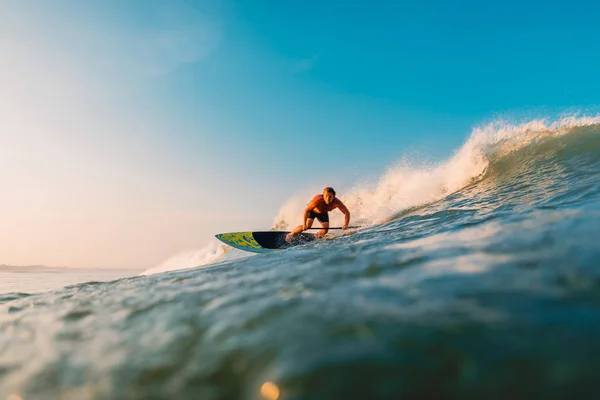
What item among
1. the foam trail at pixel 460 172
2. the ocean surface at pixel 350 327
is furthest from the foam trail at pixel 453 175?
the ocean surface at pixel 350 327

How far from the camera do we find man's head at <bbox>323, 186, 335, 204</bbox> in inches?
424

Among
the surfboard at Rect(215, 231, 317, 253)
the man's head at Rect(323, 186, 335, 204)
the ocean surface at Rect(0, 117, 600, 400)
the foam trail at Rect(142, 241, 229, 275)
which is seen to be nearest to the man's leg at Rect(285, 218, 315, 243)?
the surfboard at Rect(215, 231, 317, 253)

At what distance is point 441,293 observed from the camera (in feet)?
7.07

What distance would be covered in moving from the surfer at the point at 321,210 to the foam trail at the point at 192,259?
5.00 meters

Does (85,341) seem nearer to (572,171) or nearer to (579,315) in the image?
(579,315)

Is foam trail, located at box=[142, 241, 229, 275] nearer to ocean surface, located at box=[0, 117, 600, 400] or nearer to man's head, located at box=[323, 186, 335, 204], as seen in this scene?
man's head, located at box=[323, 186, 335, 204]

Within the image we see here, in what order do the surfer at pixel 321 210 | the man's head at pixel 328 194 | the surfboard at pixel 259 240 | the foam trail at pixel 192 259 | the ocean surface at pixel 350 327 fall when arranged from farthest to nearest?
1. the foam trail at pixel 192 259
2. the surfboard at pixel 259 240
3. the surfer at pixel 321 210
4. the man's head at pixel 328 194
5. the ocean surface at pixel 350 327

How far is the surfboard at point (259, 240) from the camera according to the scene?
454 inches

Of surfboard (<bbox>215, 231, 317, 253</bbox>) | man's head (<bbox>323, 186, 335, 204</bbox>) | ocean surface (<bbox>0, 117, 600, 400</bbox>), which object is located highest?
man's head (<bbox>323, 186, 335, 204</bbox>)

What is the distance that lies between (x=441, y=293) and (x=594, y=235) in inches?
67.3

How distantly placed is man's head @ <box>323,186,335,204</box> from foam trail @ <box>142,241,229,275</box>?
20.5 feet

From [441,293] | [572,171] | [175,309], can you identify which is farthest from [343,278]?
[572,171]

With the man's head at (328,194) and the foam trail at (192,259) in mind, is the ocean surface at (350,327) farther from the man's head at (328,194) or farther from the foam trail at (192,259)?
the foam trail at (192,259)

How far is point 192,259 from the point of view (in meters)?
A: 17.5
